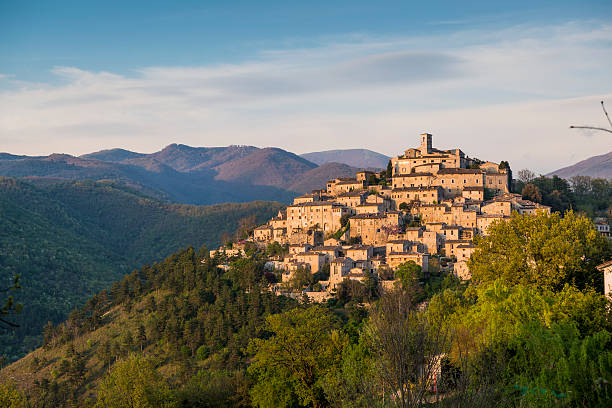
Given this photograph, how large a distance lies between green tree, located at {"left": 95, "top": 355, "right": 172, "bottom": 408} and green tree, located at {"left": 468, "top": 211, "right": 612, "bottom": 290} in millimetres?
17980

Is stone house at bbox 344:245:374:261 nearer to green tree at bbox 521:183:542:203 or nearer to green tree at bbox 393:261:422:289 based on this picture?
green tree at bbox 393:261:422:289

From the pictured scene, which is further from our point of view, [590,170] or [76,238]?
[590,170]

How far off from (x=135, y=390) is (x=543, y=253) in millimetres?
21787

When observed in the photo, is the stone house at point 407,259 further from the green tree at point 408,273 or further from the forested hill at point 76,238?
the forested hill at point 76,238

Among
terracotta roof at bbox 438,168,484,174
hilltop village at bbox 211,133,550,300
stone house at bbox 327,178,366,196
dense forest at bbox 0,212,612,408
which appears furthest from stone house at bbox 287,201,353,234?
terracotta roof at bbox 438,168,484,174

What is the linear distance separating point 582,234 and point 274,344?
16441 millimetres

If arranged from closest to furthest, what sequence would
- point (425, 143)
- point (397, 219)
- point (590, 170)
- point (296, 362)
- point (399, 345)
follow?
1. point (399, 345)
2. point (296, 362)
3. point (397, 219)
4. point (425, 143)
5. point (590, 170)

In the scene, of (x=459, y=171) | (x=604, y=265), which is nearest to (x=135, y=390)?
(x=604, y=265)

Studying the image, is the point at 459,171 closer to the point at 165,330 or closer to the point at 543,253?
the point at 165,330

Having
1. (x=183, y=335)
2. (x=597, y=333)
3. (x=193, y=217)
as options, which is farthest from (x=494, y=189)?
(x=193, y=217)

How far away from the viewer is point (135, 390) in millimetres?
31109

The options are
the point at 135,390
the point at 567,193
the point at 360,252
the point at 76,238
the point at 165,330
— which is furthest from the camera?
the point at 76,238

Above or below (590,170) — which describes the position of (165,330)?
below

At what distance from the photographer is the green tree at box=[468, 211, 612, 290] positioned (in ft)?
90.1
